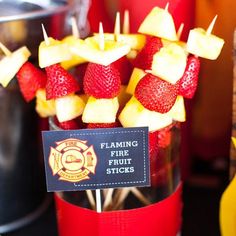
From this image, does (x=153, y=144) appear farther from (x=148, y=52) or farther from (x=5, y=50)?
(x=5, y=50)

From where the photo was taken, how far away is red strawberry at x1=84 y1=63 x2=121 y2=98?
561mm

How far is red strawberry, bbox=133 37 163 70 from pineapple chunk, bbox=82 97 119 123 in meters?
0.07

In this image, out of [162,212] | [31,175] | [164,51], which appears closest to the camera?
[164,51]

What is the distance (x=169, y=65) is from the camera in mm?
548

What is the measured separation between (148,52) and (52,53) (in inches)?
4.8

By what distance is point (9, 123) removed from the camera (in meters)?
0.73

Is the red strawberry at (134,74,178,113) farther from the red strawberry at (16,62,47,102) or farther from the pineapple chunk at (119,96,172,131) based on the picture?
the red strawberry at (16,62,47,102)

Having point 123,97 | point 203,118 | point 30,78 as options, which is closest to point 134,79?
point 123,97

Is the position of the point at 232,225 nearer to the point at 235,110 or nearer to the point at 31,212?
the point at 235,110

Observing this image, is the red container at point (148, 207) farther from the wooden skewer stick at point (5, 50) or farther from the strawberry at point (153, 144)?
the wooden skewer stick at point (5, 50)

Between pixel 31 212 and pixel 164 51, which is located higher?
pixel 164 51

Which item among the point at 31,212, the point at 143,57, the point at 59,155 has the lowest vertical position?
the point at 31,212

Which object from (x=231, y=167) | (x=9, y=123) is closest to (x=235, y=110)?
(x=231, y=167)

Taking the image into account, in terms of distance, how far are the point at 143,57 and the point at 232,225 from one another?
0.25 m
